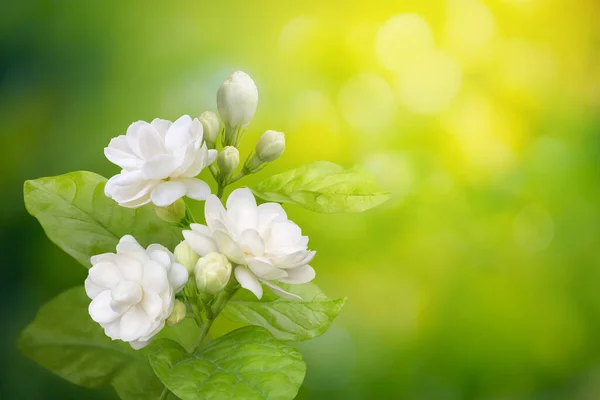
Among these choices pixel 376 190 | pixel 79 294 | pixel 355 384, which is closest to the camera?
pixel 376 190

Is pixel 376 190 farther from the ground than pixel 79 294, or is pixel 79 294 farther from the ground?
pixel 376 190

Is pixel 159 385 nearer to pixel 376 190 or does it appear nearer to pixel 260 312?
pixel 260 312

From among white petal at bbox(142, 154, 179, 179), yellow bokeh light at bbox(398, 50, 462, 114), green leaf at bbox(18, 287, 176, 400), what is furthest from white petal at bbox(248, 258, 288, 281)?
yellow bokeh light at bbox(398, 50, 462, 114)

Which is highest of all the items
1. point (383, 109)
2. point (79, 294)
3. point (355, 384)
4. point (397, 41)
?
point (397, 41)

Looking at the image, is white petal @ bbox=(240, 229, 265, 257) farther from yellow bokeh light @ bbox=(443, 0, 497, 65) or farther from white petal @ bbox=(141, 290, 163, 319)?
yellow bokeh light @ bbox=(443, 0, 497, 65)

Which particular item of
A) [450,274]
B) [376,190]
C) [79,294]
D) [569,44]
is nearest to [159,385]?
[79,294]

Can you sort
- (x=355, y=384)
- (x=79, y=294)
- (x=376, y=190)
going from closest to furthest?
(x=376, y=190)
(x=79, y=294)
(x=355, y=384)

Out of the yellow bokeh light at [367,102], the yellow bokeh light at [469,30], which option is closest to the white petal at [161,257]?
the yellow bokeh light at [367,102]
